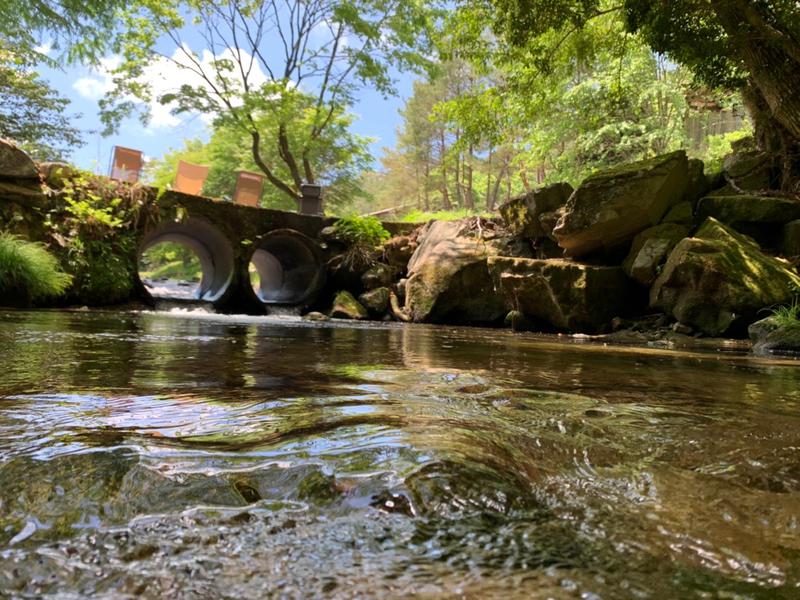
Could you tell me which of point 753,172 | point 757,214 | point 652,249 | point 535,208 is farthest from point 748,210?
point 535,208

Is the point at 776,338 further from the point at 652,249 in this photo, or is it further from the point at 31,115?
the point at 31,115

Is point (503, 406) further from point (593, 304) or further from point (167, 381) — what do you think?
point (593, 304)

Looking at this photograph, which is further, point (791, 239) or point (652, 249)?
point (652, 249)

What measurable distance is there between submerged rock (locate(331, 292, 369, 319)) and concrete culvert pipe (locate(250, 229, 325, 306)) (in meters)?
1.24

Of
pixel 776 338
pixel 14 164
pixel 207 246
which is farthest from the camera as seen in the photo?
pixel 207 246

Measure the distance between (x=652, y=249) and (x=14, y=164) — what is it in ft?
33.3

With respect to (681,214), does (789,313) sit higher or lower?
lower

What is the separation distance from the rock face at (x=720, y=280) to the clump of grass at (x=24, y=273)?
8.70 meters

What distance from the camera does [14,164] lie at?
332 inches

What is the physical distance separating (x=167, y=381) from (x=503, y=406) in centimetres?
145

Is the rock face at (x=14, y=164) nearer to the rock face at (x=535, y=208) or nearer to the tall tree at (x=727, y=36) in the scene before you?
the tall tree at (x=727, y=36)

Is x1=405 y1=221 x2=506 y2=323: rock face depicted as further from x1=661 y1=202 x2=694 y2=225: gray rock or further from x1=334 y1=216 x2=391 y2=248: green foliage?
x1=661 y1=202 x2=694 y2=225: gray rock

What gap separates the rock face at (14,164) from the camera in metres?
8.33

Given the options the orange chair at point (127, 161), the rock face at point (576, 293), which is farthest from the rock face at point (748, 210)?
the orange chair at point (127, 161)
